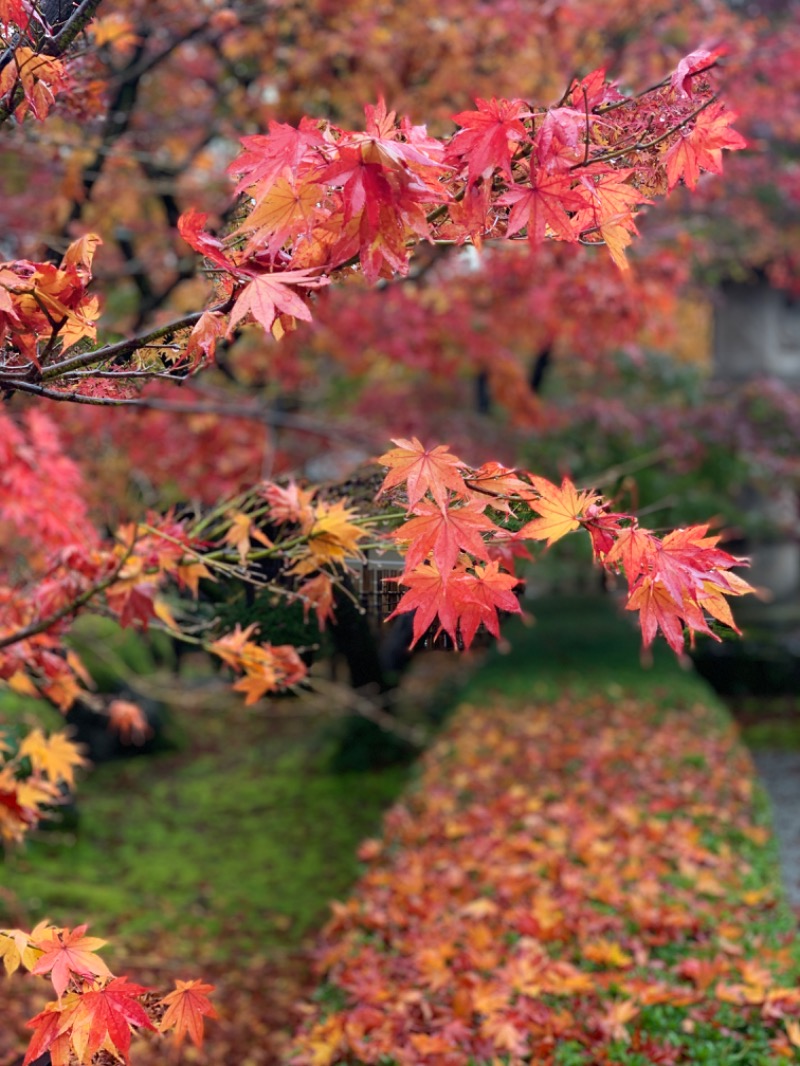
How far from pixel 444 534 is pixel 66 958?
0.94 meters

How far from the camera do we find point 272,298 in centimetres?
157

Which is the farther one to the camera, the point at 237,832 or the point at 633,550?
the point at 237,832

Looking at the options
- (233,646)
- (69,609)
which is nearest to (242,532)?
(233,646)

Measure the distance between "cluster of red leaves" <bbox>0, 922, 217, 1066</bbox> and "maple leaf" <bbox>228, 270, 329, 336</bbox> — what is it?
1.02m

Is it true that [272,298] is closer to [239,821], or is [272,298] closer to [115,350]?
[115,350]

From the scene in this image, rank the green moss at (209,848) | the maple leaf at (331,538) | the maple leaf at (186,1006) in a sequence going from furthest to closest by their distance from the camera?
1. the green moss at (209,848)
2. the maple leaf at (331,538)
3. the maple leaf at (186,1006)

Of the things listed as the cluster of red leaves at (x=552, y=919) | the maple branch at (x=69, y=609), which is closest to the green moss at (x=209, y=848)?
the cluster of red leaves at (x=552, y=919)

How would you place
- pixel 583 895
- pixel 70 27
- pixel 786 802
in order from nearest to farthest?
pixel 70 27
pixel 583 895
pixel 786 802

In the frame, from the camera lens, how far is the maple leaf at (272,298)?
1543mm

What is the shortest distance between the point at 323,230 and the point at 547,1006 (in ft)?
7.75

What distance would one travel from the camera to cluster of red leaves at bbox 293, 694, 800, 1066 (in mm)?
2822

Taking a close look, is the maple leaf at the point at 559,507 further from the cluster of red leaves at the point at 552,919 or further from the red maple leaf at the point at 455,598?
the cluster of red leaves at the point at 552,919

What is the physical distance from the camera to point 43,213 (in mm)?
6832

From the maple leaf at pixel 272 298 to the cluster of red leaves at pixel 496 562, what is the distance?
27cm
